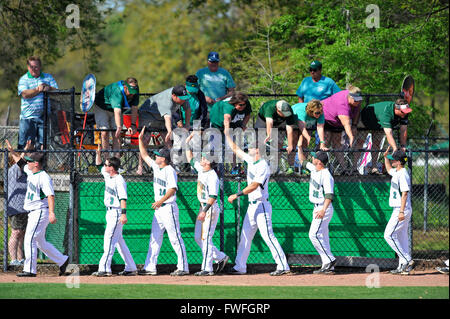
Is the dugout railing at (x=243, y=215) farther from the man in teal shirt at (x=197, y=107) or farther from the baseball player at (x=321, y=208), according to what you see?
the man in teal shirt at (x=197, y=107)

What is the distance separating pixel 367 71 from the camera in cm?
1714

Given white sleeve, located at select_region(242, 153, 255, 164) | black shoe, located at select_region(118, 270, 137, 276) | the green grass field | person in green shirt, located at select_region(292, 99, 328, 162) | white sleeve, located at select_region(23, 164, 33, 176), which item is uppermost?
person in green shirt, located at select_region(292, 99, 328, 162)

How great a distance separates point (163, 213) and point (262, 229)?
1642 millimetres

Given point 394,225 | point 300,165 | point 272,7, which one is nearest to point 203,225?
point 300,165

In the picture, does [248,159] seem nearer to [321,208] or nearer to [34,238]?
[321,208]

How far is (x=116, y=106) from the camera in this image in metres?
12.4

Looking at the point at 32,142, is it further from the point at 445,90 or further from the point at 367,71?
the point at 445,90

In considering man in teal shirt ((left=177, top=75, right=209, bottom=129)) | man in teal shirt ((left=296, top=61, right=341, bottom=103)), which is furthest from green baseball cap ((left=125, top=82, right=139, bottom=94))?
man in teal shirt ((left=296, top=61, right=341, bottom=103))

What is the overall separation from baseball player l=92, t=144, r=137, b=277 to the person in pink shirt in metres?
3.80

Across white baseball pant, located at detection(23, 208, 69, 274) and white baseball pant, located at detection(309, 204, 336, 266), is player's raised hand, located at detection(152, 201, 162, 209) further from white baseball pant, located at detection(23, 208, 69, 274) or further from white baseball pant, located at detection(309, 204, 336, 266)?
white baseball pant, located at detection(309, 204, 336, 266)

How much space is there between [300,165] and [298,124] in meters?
0.83

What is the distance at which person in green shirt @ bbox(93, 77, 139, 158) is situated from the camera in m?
12.4

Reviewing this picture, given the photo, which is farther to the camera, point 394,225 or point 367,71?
point 367,71

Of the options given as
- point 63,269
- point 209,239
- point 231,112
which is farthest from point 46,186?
point 231,112
